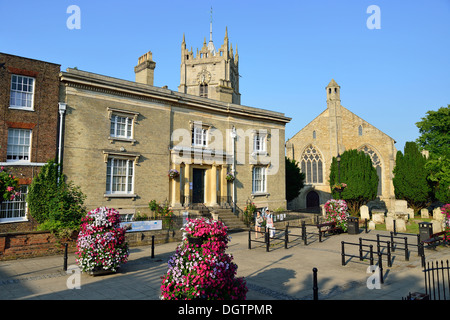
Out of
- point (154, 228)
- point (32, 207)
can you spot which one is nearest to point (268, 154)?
point (154, 228)

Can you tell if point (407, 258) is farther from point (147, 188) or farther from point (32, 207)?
point (32, 207)

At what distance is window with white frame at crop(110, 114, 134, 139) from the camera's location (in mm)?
18875

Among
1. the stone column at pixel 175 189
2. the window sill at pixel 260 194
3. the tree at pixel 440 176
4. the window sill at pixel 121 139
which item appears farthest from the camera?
the tree at pixel 440 176

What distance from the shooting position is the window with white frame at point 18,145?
50.1 feet

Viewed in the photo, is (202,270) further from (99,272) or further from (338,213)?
(338,213)

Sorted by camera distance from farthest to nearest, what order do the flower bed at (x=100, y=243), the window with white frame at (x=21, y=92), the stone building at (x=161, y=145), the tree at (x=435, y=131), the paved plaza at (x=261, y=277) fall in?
the tree at (x=435, y=131), the stone building at (x=161, y=145), the window with white frame at (x=21, y=92), the flower bed at (x=100, y=243), the paved plaza at (x=261, y=277)

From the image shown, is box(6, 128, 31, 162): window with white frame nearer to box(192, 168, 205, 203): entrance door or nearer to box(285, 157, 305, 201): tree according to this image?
box(192, 168, 205, 203): entrance door

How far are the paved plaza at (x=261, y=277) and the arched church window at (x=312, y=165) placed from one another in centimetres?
2931

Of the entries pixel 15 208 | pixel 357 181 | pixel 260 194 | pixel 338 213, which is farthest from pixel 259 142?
pixel 15 208

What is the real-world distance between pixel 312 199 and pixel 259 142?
20.2 meters

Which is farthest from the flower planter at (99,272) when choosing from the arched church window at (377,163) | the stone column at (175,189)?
the arched church window at (377,163)

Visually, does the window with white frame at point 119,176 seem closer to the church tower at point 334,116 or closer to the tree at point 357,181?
the tree at point 357,181

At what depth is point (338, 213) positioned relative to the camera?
1881 centimetres

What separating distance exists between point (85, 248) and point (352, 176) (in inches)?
1130
